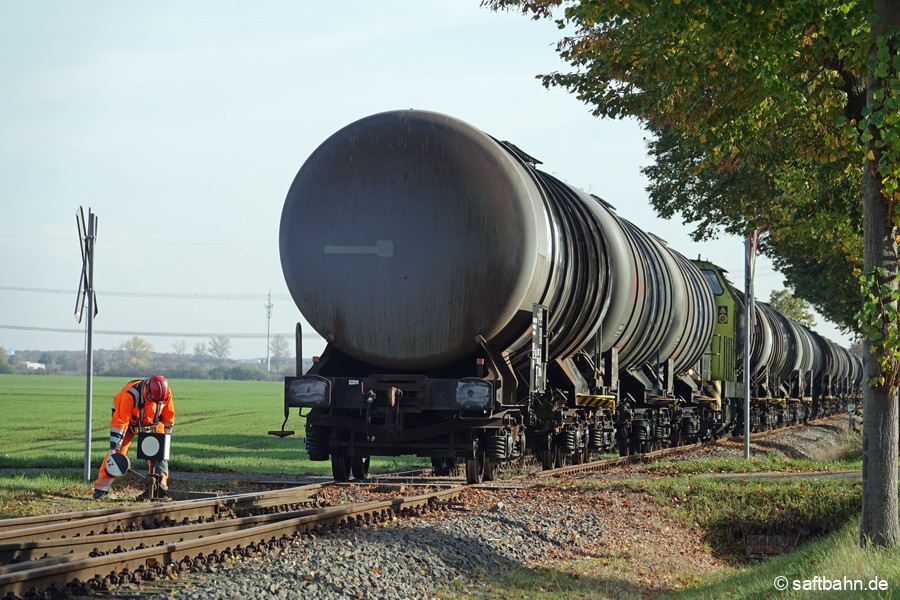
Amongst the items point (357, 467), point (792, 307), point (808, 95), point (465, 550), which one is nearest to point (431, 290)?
point (357, 467)

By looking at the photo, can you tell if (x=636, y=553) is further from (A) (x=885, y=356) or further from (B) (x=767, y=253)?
(B) (x=767, y=253)

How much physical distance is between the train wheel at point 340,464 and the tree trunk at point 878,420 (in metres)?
6.19

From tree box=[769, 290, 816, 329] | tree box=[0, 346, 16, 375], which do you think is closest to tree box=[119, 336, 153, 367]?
tree box=[0, 346, 16, 375]

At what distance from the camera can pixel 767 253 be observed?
32.0 m

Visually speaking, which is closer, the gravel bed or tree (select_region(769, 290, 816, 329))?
the gravel bed

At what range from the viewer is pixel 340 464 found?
12.1m

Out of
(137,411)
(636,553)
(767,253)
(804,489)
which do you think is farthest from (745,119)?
(767,253)

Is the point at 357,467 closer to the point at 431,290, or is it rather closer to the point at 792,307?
the point at 431,290

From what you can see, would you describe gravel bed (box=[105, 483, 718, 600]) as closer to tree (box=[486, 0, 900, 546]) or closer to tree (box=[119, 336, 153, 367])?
tree (box=[486, 0, 900, 546])

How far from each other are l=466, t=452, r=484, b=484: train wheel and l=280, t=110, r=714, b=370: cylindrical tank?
137 centimetres

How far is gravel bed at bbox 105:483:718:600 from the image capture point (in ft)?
19.8

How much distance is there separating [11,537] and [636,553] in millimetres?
5419

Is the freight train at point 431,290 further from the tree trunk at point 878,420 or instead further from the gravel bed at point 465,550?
the tree trunk at point 878,420

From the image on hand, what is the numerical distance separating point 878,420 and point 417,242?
5.14m
